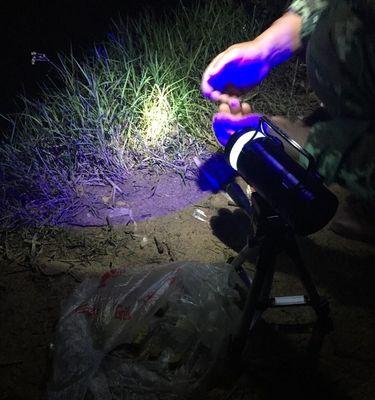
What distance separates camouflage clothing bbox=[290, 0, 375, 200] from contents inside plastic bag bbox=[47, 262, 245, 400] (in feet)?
2.46

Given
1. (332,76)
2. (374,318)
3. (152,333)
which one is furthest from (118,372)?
(332,76)

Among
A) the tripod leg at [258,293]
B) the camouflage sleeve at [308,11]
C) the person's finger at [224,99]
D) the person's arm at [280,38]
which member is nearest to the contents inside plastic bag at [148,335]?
the tripod leg at [258,293]

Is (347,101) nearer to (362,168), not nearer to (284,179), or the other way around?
(362,168)

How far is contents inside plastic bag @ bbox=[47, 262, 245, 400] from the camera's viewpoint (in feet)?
5.00

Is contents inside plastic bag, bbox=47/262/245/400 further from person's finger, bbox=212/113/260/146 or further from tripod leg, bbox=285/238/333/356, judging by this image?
person's finger, bbox=212/113/260/146

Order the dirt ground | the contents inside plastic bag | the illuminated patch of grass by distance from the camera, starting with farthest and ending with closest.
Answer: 1. the illuminated patch of grass
2. the dirt ground
3. the contents inside plastic bag

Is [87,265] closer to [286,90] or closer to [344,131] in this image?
[344,131]

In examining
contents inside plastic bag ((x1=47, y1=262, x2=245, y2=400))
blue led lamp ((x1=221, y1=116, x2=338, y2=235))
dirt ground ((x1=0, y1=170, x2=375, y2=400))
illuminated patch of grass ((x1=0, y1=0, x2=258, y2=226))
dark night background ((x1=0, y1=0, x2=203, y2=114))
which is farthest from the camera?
dark night background ((x1=0, y1=0, x2=203, y2=114))

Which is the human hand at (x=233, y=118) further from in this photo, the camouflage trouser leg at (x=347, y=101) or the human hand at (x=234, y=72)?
the camouflage trouser leg at (x=347, y=101)

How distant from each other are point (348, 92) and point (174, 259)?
4.20 feet

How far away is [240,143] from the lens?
1552 millimetres

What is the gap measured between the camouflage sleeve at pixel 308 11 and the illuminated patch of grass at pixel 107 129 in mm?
1148

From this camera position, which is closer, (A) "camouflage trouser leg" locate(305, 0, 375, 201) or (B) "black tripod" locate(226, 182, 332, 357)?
(B) "black tripod" locate(226, 182, 332, 357)

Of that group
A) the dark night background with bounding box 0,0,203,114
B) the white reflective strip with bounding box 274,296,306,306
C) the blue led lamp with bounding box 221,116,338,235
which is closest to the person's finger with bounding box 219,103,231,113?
the blue led lamp with bounding box 221,116,338,235
